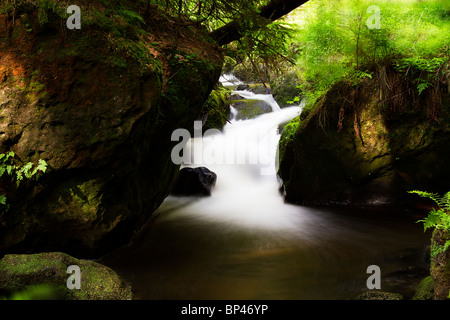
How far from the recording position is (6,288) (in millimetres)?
2381

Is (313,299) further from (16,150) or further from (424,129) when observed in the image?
(424,129)

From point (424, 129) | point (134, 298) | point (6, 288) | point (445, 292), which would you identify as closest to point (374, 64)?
point (424, 129)

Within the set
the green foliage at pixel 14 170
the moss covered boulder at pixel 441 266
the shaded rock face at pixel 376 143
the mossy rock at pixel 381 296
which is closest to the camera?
the moss covered boulder at pixel 441 266

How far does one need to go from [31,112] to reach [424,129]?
6.93m

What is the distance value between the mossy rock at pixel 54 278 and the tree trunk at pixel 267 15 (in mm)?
4603

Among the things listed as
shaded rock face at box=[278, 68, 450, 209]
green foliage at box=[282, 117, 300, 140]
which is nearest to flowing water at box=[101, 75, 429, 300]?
shaded rock face at box=[278, 68, 450, 209]

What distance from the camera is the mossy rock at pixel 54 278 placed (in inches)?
96.0

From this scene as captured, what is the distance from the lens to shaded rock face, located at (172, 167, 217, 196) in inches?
305

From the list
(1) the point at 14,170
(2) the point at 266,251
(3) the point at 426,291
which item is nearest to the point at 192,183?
(2) the point at 266,251

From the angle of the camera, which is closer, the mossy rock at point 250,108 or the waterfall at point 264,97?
the mossy rock at point 250,108

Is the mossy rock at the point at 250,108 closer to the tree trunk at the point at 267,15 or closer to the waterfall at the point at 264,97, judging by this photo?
the waterfall at the point at 264,97

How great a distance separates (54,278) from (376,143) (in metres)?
6.20

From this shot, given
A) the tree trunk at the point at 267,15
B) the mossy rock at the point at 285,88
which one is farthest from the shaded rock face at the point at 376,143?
the mossy rock at the point at 285,88

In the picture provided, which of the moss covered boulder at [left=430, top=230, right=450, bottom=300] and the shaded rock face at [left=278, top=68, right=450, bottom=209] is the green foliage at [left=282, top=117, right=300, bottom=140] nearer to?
the shaded rock face at [left=278, top=68, right=450, bottom=209]
